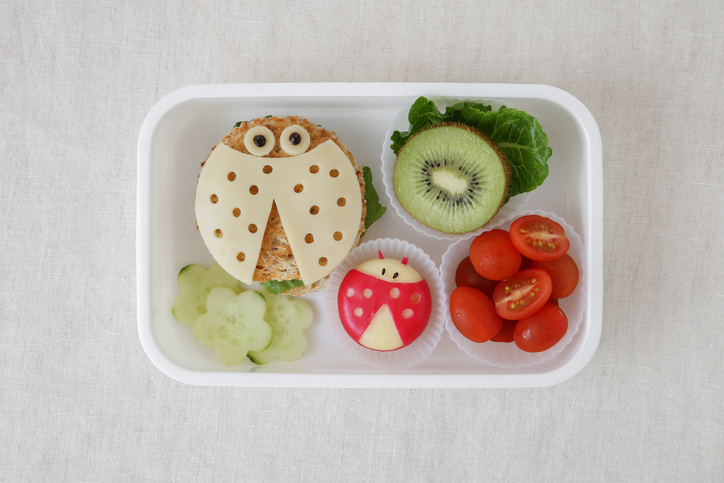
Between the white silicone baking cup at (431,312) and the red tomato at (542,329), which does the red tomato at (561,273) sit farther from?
the white silicone baking cup at (431,312)

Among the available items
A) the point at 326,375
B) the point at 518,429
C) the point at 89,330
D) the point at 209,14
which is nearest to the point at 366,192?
the point at 326,375

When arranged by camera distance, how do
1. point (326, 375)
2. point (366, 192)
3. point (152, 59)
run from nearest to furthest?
point (326, 375) → point (366, 192) → point (152, 59)

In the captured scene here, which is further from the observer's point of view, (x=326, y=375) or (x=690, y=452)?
(x=690, y=452)

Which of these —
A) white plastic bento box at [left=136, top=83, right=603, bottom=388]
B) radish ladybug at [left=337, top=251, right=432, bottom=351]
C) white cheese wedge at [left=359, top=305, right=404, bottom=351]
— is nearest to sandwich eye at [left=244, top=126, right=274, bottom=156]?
white plastic bento box at [left=136, top=83, right=603, bottom=388]

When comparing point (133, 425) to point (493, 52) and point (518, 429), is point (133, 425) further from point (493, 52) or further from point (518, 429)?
point (493, 52)

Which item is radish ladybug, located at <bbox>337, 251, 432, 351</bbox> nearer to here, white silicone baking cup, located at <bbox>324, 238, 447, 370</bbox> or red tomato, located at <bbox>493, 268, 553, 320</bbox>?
white silicone baking cup, located at <bbox>324, 238, 447, 370</bbox>

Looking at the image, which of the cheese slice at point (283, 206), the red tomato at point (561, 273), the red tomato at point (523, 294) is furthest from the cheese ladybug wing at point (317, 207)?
the red tomato at point (561, 273)

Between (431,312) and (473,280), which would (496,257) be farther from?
(431,312)
